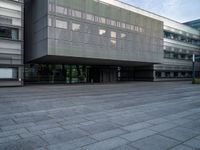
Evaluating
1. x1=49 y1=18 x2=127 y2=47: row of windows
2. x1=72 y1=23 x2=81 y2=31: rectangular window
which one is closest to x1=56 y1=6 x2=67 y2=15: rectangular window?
x1=49 y1=18 x2=127 y2=47: row of windows

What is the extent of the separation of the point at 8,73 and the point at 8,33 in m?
5.22

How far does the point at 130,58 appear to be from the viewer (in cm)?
3094

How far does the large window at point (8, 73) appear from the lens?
22328 mm

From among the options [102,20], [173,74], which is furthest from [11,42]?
[173,74]

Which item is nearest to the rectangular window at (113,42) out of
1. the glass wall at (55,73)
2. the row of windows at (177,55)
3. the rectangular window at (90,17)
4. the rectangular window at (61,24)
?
the rectangular window at (90,17)

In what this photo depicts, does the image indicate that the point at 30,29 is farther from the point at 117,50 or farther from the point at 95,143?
the point at 95,143

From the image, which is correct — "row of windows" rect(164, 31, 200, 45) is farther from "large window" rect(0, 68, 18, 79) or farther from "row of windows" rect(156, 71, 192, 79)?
"large window" rect(0, 68, 18, 79)

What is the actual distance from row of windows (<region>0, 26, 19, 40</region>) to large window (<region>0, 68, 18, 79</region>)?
4116mm

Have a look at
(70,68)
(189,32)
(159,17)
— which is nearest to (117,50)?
(70,68)

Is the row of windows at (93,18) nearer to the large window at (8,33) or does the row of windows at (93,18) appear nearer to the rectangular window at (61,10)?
the rectangular window at (61,10)

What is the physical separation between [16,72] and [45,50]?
5238mm

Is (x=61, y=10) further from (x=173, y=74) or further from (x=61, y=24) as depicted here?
(x=173, y=74)

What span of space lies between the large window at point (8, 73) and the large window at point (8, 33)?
4172 millimetres

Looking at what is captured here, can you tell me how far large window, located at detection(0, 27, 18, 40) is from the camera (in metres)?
22.5
